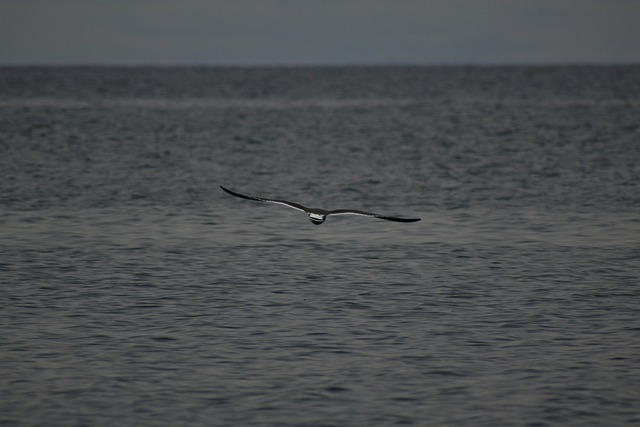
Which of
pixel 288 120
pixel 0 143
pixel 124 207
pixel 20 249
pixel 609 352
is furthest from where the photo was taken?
pixel 288 120

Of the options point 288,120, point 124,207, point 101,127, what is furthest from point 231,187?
point 288,120

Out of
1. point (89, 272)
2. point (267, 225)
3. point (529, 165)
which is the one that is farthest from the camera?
point (529, 165)

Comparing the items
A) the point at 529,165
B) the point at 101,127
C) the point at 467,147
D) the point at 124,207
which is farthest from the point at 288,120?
the point at 124,207

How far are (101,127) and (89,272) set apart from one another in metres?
57.6

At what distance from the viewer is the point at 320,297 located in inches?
882

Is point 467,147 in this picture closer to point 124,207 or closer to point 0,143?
point 0,143

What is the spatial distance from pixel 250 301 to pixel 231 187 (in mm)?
22682

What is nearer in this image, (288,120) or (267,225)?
(267,225)

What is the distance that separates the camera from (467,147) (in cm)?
6400

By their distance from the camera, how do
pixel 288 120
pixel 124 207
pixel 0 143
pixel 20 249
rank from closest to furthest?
pixel 20 249, pixel 124 207, pixel 0 143, pixel 288 120

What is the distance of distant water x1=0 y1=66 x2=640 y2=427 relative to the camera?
A: 1630 centimetres

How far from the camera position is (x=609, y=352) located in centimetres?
1847

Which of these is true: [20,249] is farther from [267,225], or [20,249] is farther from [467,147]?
[467,147]

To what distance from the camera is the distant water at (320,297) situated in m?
16.3
